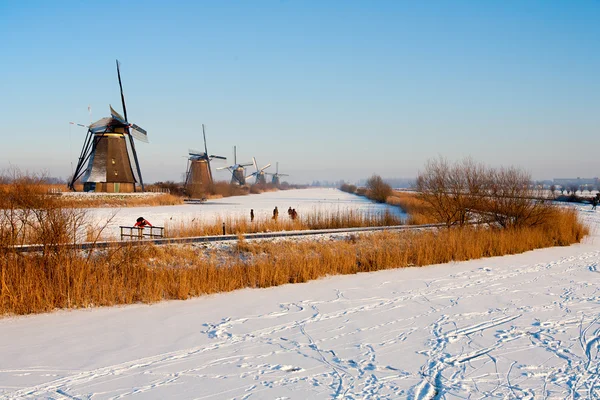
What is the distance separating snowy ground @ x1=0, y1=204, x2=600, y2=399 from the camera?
15.7 ft

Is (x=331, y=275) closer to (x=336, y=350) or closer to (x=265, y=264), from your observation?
(x=265, y=264)

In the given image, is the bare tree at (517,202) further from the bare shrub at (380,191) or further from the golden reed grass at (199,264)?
the bare shrub at (380,191)

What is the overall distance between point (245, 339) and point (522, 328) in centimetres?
440

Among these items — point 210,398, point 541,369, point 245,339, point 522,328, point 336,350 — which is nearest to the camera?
point 210,398

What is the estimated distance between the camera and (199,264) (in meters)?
10.4

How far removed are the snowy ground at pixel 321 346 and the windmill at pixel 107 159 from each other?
34247mm

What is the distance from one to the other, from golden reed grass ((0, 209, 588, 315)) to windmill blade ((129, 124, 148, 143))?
105 ft

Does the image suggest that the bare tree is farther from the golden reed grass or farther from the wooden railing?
the wooden railing

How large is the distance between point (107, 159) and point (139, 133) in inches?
213

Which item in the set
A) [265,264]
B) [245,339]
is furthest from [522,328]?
[265,264]

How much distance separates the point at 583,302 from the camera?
8.45 meters

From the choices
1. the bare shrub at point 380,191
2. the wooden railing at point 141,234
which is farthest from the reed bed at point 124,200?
the bare shrub at point 380,191

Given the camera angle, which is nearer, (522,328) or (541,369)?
(541,369)

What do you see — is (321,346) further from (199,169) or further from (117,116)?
(199,169)
